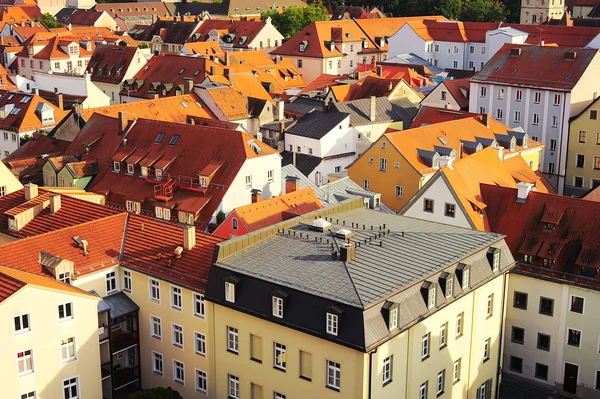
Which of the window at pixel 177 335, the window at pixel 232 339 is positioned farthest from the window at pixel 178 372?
the window at pixel 232 339

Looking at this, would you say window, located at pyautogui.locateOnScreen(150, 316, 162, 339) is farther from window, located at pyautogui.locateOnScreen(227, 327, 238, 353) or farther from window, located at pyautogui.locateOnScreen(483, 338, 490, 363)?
window, located at pyautogui.locateOnScreen(483, 338, 490, 363)

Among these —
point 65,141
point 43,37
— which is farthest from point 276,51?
point 65,141

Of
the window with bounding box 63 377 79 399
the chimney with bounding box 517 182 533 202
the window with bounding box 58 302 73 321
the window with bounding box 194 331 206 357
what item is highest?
the chimney with bounding box 517 182 533 202

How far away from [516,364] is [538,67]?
43.2 meters

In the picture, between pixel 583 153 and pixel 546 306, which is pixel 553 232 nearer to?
pixel 546 306

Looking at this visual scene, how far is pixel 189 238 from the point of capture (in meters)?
41.7

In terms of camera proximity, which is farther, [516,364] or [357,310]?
[516,364]

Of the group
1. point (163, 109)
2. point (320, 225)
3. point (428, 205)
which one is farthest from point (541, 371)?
point (163, 109)

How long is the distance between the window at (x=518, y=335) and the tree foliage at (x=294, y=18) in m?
109

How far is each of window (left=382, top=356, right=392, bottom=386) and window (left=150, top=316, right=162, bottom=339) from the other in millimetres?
12533

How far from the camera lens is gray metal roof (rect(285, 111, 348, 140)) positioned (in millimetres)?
72756

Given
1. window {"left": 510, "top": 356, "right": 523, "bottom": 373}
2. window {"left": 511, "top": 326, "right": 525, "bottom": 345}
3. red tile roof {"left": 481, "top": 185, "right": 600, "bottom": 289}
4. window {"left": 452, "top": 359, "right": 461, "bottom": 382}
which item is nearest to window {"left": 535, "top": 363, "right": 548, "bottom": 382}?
window {"left": 510, "top": 356, "right": 523, "bottom": 373}

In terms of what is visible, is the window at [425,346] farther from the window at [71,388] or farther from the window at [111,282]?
the window at [111,282]

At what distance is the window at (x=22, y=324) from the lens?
118ft
